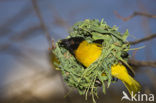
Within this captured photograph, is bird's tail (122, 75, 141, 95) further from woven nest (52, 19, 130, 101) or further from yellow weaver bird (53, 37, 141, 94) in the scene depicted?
woven nest (52, 19, 130, 101)

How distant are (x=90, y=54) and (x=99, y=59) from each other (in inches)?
2.7

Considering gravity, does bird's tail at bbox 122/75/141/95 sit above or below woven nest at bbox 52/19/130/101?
below

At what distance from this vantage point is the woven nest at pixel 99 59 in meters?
0.98

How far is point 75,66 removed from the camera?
3.76 ft

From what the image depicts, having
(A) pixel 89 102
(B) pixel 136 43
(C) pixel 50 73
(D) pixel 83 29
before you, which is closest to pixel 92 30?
(D) pixel 83 29

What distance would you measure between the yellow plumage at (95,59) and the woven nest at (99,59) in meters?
0.03

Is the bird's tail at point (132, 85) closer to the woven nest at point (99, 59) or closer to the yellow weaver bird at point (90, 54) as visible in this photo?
the yellow weaver bird at point (90, 54)

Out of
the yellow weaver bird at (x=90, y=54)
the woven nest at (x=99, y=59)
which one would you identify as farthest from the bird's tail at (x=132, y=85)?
the woven nest at (x=99, y=59)

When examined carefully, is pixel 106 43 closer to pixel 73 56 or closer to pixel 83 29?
pixel 83 29

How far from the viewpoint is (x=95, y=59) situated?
39.1 inches

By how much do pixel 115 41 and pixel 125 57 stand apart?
0.14m

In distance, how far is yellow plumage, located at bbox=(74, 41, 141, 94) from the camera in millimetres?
1002

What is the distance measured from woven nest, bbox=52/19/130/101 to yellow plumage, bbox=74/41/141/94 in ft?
0.11

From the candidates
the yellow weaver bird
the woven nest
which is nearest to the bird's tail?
the yellow weaver bird
